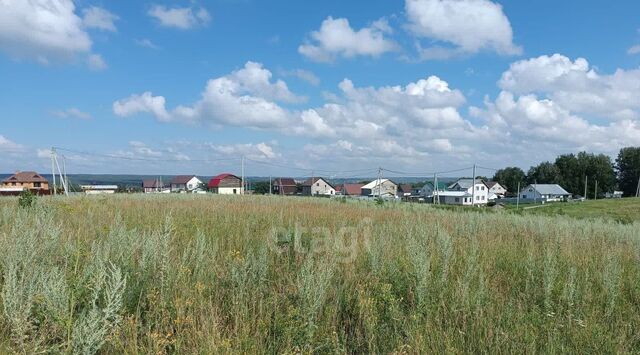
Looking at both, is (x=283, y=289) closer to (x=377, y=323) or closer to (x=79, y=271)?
(x=377, y=323)

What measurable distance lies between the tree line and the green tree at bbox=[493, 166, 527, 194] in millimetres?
3964

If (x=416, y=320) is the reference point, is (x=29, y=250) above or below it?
above

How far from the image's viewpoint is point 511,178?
11606 centimetres

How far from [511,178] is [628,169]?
92.9ft

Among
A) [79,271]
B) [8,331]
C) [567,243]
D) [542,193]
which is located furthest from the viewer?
[542,193]

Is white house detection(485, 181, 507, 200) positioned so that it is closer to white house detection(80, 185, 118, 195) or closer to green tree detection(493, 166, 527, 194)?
green tree detection(493, 166, 527, 194)

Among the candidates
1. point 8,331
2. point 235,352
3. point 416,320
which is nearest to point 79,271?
point 8,331

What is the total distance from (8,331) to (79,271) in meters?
1.16

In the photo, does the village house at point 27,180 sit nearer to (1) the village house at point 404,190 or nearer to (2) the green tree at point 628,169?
(1) the village house at point 404,190

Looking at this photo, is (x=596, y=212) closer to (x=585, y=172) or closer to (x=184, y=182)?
(x=585, y=172)

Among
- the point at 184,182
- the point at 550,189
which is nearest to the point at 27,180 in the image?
the point at 184,182

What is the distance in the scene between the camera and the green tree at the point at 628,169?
91125 millimetres

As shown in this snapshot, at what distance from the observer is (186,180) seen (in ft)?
359

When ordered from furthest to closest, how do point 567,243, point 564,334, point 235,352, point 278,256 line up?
1. point 567,243
2. point 278,256
3. point 564,334
4. point 235,352
